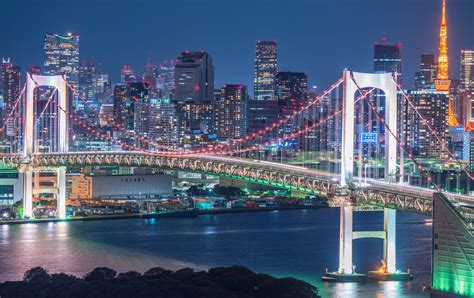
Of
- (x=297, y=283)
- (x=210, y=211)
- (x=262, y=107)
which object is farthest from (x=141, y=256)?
(x=262, y=107)

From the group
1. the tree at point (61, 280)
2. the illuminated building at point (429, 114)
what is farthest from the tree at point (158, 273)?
the illuminated building at point (429, 114)

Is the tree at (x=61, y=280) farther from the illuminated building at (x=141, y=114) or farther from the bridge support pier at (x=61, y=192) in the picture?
the illuminated building at (x=141, y=114)

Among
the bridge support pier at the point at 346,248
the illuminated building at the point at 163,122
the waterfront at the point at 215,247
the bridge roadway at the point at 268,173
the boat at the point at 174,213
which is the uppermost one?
the illuminated building at the point at 163,122

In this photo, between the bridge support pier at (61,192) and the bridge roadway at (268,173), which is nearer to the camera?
the bridge roadway at (268,173)

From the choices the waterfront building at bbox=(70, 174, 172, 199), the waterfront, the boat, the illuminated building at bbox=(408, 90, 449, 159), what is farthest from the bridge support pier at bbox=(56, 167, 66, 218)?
the illuminated building at bbox=(408, 90, 449, 159)

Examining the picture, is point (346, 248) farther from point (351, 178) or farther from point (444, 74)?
point (444, 74)

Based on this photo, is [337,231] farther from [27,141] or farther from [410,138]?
[410,138]

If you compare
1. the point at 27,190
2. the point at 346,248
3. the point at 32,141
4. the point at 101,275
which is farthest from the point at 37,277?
the point at 32,141
